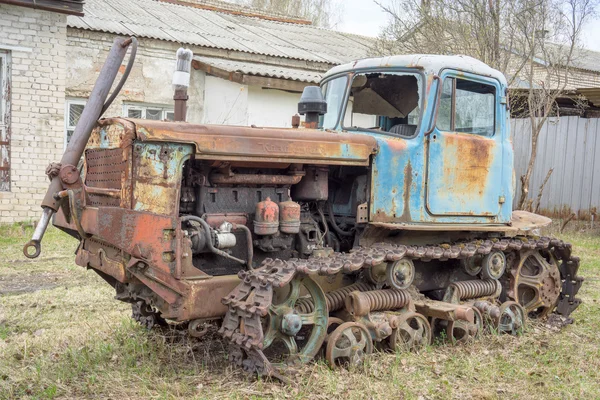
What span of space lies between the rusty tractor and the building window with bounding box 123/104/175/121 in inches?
302

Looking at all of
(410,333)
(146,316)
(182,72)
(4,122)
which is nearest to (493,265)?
(410,333)

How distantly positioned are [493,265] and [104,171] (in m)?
3.68

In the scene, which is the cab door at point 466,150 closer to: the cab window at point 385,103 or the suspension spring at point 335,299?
the cab window at point 385,103

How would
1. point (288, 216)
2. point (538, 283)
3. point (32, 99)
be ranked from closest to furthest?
point (288, 216) → point (538, 283) → point (32, 99)

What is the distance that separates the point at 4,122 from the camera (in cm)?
1158

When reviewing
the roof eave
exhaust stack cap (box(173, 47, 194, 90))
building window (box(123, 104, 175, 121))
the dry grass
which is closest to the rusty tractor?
exhaust stack cap (box(173, 47, 194, 90))

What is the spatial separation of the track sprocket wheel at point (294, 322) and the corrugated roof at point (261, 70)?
861 centimetres

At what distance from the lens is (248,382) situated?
179 inches

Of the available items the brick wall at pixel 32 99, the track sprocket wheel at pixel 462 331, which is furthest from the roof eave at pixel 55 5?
the track sprocket wheel at pixel 462 331

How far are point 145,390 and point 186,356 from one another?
83 centimetres

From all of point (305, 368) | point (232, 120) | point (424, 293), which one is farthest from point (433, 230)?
point (232, 120)

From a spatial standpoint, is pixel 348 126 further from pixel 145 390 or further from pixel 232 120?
pixel 232 120

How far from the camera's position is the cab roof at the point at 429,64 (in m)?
5.74

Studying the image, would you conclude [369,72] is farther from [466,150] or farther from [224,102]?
[224,102]
